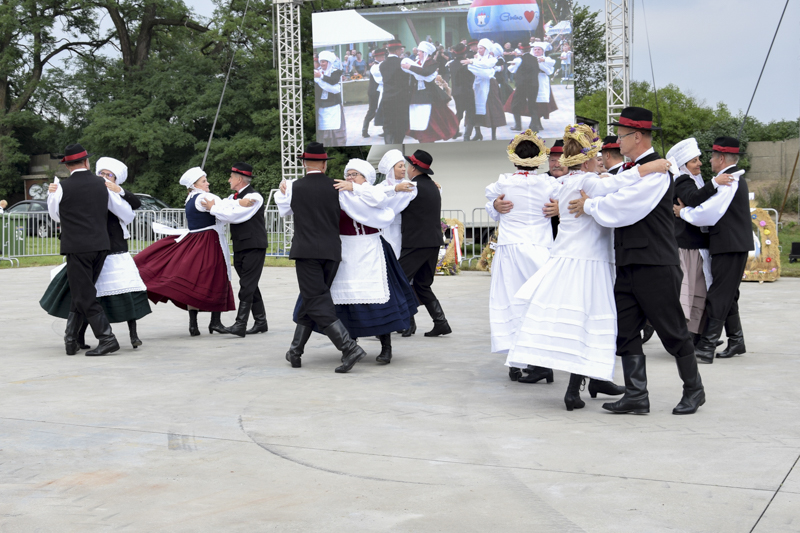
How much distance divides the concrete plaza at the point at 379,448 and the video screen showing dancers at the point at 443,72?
605 inches

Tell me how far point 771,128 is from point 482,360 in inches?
1427

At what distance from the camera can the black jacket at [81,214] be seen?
23.8 ft

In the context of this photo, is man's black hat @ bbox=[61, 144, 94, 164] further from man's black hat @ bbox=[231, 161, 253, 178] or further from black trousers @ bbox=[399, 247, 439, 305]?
black trousers @ bbox=[399, 247, 439, 305]

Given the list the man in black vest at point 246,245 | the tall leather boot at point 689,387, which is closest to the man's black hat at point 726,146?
the tall leather boot at point 689,387

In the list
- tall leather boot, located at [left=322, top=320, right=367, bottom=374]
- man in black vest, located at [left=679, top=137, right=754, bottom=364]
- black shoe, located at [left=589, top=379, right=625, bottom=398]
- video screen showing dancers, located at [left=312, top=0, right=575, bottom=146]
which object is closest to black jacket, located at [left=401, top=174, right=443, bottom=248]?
tall leather boot, located at [left=322, top=320, right=367, bottom=374]

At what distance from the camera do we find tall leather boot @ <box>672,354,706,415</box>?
16.5 feet

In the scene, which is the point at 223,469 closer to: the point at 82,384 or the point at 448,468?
the point at 448,468

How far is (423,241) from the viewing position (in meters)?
8.41

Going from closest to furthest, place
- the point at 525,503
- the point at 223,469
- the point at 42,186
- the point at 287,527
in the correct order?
1. the point at 287,527
2. the point at 525,503
3. the point at 223,469
4. the point at 42,186

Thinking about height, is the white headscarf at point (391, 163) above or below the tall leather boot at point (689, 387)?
above

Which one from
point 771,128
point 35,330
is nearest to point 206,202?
point 35,330

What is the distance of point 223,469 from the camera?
156 inches

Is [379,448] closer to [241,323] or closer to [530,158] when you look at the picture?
[530,158]

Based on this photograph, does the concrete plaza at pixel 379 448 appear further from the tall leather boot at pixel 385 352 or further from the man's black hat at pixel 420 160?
the man's black hat at pixel 420 160
